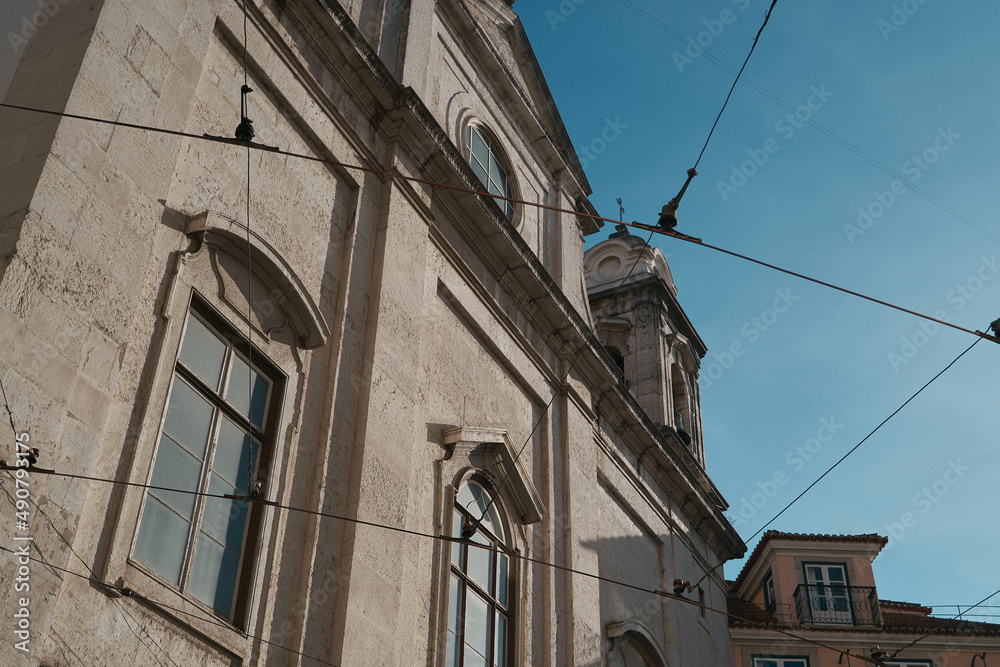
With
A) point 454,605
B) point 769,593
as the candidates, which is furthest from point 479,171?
point 769,593

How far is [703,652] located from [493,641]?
664cm

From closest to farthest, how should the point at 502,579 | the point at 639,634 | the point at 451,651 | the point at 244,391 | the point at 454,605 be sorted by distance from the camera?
the point at 244,391, the point at 451,651, the point at 454,605, the point at 502,579, the point at 639,634

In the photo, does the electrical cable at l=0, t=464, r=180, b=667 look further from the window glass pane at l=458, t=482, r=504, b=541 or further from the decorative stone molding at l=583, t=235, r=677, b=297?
the decorative stone molding at l=583, t=235, r=677, b=297

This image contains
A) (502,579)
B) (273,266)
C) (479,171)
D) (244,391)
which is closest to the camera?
(244,391)

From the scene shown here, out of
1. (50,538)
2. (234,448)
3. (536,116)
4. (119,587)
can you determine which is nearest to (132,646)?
(119,587)

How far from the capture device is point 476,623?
10602 millimetres

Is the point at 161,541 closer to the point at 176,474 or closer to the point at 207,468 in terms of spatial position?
the point at 176,474

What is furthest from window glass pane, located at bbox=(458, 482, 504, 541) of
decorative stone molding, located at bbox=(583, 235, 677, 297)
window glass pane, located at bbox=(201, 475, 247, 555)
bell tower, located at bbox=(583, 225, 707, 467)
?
decorative stone molding, located at bbox=(583, 235, 677, 297)

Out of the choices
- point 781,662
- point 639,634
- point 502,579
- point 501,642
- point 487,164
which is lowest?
point 501,642

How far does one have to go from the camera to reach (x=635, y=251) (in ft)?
75.8

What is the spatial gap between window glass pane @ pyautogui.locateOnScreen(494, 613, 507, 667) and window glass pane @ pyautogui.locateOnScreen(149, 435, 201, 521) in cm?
423

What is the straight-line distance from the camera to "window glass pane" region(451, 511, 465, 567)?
10578 mm

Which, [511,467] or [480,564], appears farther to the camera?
[511,467]

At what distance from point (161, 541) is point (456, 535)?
4.02 meters
